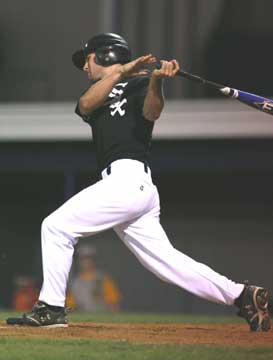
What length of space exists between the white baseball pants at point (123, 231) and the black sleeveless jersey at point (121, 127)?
9 cm

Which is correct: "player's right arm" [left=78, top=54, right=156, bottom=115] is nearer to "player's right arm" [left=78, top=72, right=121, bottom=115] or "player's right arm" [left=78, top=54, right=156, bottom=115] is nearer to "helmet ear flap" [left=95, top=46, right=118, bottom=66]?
"player's right arm" [left=78, top=72, right=121, bottom=115]

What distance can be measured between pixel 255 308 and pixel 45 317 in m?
1.30

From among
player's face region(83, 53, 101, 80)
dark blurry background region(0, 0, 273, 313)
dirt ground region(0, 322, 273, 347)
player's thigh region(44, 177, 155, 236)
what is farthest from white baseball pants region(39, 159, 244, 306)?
dark blurry background region(0, 0, 273, 313)

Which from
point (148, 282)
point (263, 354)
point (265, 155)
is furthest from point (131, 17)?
point (263, 354)

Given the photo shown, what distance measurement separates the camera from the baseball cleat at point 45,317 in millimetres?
6461

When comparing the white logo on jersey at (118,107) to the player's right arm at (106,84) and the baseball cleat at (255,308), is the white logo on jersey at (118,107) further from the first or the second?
the baseball cleat at (255,308)

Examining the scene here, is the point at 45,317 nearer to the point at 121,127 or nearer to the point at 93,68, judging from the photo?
the point at 121,127

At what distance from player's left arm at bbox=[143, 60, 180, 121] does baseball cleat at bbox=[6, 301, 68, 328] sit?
4.38 ft

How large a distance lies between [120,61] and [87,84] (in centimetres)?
869

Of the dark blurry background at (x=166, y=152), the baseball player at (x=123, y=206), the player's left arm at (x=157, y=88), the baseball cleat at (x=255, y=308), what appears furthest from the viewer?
the dark blurry background at (x=166, y=152)

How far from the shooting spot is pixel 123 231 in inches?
260

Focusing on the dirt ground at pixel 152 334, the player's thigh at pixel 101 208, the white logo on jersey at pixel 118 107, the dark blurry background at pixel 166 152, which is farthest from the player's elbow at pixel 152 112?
the dark blurry background at pixel 166 152

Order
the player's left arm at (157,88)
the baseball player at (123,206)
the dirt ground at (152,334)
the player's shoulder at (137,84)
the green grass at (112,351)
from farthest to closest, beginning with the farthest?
the player's shoulder at (137,84) → the baseball player at (123,206) → the player's left arm at (157,88) → the dirt ground at (152,334) → the green grass at (112,351)

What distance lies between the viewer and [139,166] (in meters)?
6.54
